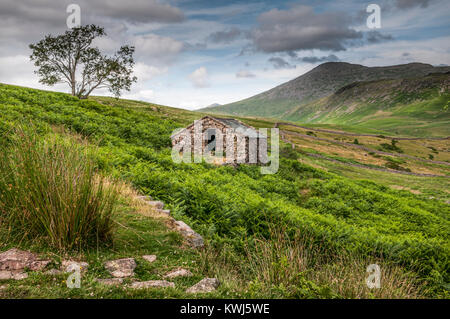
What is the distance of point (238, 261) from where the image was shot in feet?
19.0

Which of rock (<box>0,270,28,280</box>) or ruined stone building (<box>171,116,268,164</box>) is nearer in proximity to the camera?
rock (<box>0,270,28,280</box>)

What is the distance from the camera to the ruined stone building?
63.9 ft

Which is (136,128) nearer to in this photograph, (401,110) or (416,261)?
(416,261)

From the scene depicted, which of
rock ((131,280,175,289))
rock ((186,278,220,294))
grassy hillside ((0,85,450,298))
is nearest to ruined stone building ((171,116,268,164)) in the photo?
grassy hillside ((0,85,450,298))

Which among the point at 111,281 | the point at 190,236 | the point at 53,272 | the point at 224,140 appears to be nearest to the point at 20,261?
the point at 53,272

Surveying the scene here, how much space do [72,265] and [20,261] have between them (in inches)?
27.2

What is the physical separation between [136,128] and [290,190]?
13.9 meters

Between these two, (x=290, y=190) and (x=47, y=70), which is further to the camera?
(x=47, y=70)

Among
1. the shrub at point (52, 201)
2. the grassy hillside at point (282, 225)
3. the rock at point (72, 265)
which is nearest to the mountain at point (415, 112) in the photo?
the grassy hillside at point (282, 225)

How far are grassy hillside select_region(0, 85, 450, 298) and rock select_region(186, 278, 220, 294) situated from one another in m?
0.21

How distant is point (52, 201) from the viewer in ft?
13.5

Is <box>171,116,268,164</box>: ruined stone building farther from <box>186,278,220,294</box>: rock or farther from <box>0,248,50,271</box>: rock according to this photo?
<box>0,248,50,271</box>: rock

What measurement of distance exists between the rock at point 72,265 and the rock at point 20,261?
0.23 m
